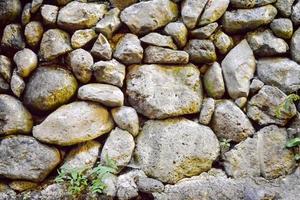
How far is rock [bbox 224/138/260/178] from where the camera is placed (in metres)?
2.64

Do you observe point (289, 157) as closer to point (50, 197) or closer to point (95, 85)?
point (95, 85)

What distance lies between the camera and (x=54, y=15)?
2600 millimetres

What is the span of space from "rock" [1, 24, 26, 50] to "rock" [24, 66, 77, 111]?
0.25 metres

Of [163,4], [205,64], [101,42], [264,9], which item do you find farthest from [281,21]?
[101,42]

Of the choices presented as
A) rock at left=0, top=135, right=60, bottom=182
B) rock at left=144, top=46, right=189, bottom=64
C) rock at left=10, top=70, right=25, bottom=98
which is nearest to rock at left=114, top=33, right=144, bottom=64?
rock at left=144, top=46, right=189, bottom=64

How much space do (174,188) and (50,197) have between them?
0.87m

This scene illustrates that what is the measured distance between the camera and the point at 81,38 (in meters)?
2.59

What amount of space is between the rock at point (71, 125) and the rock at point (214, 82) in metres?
0.87

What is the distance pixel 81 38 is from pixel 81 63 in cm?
19

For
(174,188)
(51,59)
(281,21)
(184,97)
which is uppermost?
(281,21)

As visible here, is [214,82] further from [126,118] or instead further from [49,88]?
[49,88]

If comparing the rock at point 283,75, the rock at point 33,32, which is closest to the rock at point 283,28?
the rock at point 283,75

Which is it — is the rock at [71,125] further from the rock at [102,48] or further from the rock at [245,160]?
the rock at [245,160]

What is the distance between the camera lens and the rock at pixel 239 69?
2.67 metres
